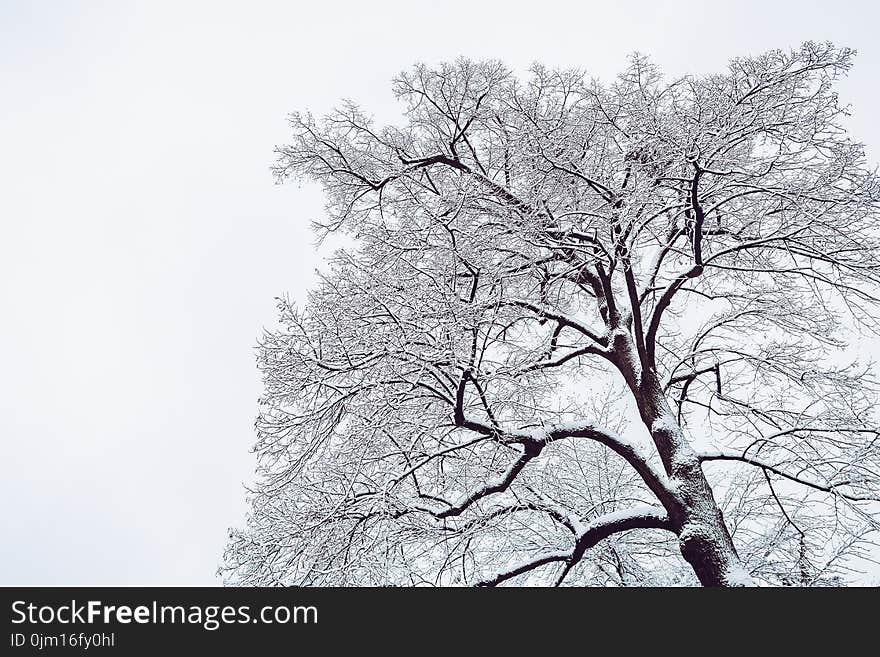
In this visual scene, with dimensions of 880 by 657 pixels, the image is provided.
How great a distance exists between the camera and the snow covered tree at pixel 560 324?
644 cm

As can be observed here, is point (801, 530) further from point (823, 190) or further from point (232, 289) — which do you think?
point (232, 289)

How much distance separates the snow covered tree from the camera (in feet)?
21.1

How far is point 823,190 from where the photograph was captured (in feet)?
22.3

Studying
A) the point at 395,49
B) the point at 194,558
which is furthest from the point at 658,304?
the point at 395,49

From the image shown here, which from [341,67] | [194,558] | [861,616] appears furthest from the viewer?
Result: [341,67]

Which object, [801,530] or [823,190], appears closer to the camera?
[823,190]

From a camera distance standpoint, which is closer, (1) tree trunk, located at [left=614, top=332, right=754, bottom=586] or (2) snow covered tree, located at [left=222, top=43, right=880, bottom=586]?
(1) tree trunk, located at [left=614, top=332, right=754, bottom=586]

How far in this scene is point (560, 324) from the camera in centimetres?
880

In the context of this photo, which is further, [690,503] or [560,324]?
[560,324]

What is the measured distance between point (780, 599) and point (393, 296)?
433cm

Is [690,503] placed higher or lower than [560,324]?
lower

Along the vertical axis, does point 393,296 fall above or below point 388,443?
above

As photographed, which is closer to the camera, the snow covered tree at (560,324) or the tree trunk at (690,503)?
the tree trunk at (690,503)

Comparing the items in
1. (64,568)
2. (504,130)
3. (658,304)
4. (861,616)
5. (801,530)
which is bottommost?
(861,616)
